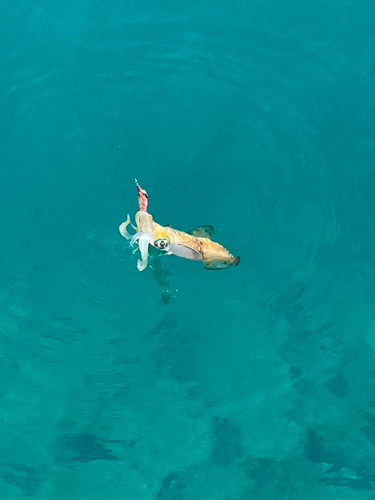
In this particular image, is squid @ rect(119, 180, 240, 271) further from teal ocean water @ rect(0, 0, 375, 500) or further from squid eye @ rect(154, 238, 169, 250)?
teal ocean water @ rect(0, 0, 375, 500)

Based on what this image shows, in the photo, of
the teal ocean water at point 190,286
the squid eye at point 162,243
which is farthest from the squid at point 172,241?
the teal ocean water at point 190,286

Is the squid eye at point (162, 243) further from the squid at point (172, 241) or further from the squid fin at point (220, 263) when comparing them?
the squid fin at point (220, 263)

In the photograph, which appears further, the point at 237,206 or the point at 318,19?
the point at 318,19

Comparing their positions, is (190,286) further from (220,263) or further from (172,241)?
(172,241)

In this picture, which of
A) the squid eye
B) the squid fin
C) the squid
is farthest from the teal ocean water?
the squid eye

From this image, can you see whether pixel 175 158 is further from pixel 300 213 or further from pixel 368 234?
pixel 368 234

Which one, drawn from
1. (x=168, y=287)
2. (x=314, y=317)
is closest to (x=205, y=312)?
(x=168, y=287)

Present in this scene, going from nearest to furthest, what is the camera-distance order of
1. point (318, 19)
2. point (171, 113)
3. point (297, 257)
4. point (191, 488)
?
point (191, 488), point (297, 257), point (171, 113), point (318, 19)
